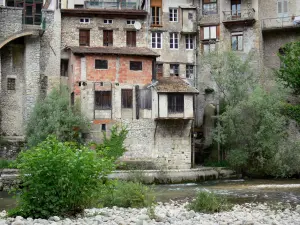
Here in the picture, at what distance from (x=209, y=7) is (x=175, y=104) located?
486 inches

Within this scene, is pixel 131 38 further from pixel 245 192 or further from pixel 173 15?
pixel 245 192

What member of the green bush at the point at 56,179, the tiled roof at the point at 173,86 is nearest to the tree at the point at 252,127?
the tiled roof at the point at 173,86

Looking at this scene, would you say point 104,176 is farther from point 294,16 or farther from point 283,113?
point 294,16

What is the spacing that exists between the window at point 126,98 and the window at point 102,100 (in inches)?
43.8

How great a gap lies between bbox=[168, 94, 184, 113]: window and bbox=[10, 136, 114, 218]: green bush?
74.6 ft

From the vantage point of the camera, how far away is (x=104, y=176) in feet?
47.3

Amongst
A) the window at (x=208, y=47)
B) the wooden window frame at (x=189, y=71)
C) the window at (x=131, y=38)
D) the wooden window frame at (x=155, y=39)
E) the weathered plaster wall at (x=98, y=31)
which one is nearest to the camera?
the weathered plaster wall at (x=98, y=31)

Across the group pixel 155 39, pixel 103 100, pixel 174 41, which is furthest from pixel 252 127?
pixel 155 39

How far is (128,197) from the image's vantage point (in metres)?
18.0

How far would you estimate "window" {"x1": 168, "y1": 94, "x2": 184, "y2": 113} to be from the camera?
120 feet

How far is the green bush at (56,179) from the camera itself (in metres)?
13.2

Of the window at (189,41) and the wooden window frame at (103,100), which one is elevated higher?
the window at (189,41)

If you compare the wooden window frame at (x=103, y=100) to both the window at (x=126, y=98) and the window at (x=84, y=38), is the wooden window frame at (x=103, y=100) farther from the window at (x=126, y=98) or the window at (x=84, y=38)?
the window at (x=84, y=38)

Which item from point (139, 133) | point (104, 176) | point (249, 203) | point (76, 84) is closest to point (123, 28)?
point (76, 84)
